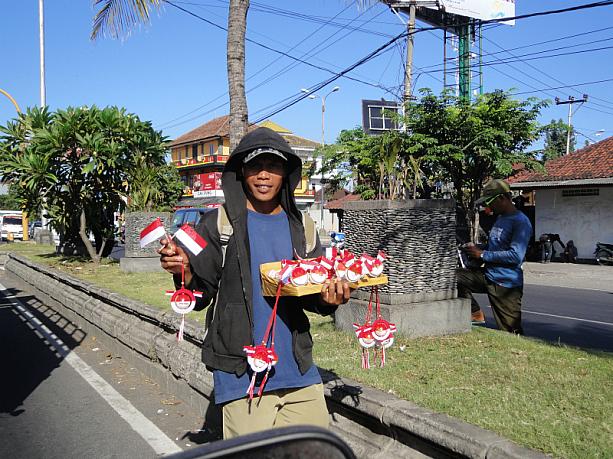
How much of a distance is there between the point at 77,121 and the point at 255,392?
45.4 ft

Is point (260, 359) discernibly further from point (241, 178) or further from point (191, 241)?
point (241, 178)

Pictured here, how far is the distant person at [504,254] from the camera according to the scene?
5984 mm

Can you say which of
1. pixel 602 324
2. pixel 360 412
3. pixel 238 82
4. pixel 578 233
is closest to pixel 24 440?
pixel 360 412

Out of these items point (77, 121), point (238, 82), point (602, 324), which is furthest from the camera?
point (77, 121)

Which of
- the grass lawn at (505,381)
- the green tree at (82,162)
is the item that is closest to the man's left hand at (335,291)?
the grass lawn at (505,381)

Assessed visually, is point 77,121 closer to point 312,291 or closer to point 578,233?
point 312,291

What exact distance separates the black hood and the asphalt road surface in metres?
5.08

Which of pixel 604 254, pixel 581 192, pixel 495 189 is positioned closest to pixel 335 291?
pixel 495 189

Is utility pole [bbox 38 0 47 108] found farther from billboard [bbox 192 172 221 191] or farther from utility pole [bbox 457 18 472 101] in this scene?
billboard [bbox 192 172 221 191]

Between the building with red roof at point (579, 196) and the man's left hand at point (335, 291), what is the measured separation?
2178cm

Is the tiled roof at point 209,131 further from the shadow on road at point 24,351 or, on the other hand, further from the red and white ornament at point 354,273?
the red and white ornament at point 354,273

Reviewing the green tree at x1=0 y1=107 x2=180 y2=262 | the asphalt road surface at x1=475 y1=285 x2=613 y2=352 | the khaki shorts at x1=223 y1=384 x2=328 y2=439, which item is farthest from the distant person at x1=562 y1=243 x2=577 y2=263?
the khaki shorts at x1=223 y1=384 x2=328 y2=439

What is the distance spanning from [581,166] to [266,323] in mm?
25380

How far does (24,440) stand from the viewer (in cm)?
502
